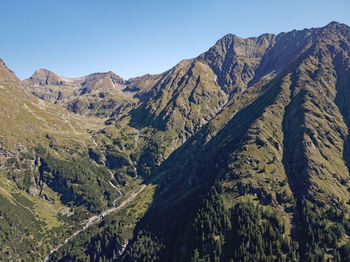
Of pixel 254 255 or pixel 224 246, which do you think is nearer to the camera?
pixel 254 255

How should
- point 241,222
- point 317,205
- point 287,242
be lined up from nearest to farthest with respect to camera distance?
point 287,242 < point 241,222 < point 317,205

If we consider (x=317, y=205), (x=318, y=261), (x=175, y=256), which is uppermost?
(x=317, y=205)

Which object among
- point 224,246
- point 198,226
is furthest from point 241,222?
point 198,226

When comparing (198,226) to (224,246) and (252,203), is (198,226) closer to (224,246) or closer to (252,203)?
(224,246)

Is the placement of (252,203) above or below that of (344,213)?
below

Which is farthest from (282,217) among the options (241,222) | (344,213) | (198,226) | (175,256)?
(175,256)

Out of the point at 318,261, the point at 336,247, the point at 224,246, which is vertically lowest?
the point at 224,246

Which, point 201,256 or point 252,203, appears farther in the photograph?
point 252,203

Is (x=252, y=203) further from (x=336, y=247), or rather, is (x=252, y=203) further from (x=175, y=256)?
(x=175, y=256)


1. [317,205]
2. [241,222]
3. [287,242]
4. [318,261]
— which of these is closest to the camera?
[318,261]
